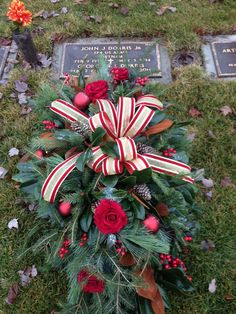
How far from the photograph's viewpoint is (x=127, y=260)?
2.32 metres

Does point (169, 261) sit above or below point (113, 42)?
below

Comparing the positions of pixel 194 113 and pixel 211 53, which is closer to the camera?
pixel 194 113

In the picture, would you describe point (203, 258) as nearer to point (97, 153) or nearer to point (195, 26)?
point (97, 153)

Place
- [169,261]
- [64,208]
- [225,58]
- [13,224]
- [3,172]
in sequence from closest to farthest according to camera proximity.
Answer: [64,208]
[169,261]
[13,224]
[3,172]
[225,58]

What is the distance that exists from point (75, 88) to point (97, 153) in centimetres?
64

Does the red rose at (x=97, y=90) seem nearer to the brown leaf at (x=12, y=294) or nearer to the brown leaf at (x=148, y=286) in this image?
the brown leaf at (x=148, y=286)

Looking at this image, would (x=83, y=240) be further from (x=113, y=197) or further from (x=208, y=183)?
(x=208, y=183)

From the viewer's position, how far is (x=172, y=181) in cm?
239

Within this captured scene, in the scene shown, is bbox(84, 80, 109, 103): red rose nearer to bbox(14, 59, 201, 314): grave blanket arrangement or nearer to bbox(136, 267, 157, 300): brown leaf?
bbox(14, 59, 201, 314): grave blanket arrangement

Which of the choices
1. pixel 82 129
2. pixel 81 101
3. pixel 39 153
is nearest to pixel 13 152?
pixel 39 153

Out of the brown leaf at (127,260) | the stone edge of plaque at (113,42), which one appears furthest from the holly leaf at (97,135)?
the stone edge of plaque at (113,42)

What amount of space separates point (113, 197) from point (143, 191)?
0.63 ft

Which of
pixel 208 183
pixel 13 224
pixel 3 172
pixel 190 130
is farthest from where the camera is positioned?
pixel 190 130

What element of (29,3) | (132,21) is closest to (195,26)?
(132,21)
